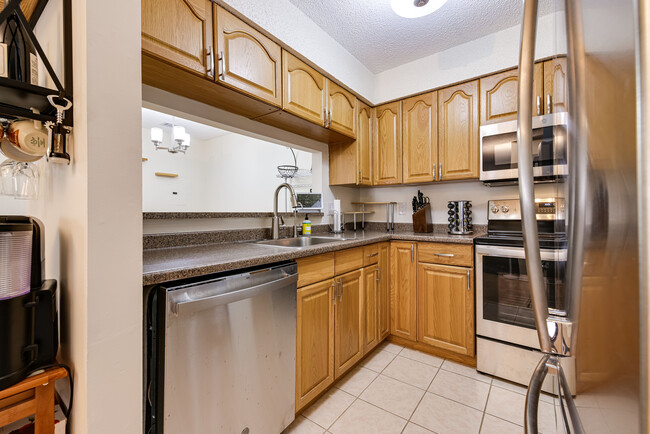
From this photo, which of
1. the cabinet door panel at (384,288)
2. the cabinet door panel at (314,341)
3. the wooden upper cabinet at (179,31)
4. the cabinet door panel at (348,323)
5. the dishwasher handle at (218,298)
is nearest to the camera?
the dishwasher handle at (218,298)

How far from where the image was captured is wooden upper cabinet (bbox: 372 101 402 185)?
2.57 meters

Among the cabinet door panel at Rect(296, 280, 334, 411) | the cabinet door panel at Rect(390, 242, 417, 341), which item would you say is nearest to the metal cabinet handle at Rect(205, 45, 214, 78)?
the cabinet door panel at Rect(296, 280, 334, 411)

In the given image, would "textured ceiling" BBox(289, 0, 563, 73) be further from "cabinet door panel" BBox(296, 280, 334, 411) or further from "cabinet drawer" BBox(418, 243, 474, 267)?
"cabinet door panel" BBox(296, 280, 334, 411)

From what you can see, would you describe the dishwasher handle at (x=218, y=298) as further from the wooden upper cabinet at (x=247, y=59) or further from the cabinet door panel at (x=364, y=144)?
the cabinet door panel at (x=364, y=144)

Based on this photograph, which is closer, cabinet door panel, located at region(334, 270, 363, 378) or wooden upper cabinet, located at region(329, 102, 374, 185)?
cabinet door panel, located at region(334, 270, 363, 378)

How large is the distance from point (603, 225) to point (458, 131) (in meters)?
2.29

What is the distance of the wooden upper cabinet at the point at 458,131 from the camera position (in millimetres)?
2199

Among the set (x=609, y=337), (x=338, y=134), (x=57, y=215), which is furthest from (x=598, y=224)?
(x=338, y=134)

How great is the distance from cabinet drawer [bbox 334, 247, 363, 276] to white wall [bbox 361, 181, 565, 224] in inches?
44.0

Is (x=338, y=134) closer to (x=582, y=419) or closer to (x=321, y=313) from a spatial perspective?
(x=321, y=313)

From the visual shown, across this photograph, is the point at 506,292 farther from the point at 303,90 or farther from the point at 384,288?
the point at 303,90

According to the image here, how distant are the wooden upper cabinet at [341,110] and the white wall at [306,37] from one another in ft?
0.29

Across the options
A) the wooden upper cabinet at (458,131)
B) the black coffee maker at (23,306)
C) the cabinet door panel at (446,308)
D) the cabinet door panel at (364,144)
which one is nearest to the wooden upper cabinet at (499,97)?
the wooden upper cabinet at (458,131)

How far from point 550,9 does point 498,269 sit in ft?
6.09
